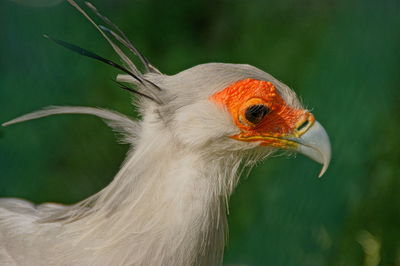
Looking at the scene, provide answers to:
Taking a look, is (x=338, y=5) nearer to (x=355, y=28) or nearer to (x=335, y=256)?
(x=355, y=28)

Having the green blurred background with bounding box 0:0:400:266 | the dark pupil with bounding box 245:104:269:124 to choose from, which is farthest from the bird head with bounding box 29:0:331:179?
the green blurred background with bounding box 0:0:400:266

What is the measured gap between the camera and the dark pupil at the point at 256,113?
145 centimetres

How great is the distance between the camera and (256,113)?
147 centimetres

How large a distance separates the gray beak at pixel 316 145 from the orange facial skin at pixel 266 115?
0.05 feet

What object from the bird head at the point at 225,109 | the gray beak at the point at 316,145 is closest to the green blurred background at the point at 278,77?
the gray beak at the point at 316,145

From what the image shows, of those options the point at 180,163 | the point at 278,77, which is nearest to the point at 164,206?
the point at 180,163

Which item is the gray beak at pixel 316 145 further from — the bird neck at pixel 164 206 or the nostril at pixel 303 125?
the bird neck at pixel 164 206

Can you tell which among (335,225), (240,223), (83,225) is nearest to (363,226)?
(335,225)

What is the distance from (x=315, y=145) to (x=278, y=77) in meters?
1.96

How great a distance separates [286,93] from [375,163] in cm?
148

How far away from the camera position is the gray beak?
1.50m

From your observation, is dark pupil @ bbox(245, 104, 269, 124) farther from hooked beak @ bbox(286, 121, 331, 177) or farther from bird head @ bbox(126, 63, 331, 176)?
hooked beak @ bbox(286, 121, 331, 177)

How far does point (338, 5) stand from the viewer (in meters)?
3.57

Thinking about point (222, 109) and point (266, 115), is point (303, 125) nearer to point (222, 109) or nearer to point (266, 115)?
point (266, 115)
